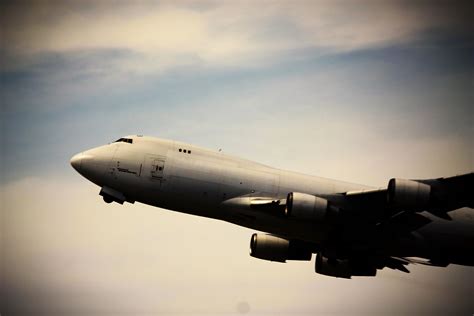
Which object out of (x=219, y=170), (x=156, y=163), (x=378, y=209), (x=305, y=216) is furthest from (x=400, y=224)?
(x=156, y=163)

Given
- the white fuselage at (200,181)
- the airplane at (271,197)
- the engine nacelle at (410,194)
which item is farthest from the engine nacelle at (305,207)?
the engine nacelle at (410,194)

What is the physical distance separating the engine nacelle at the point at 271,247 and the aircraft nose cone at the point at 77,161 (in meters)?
13.9

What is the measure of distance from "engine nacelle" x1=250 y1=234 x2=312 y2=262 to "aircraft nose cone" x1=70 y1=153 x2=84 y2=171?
13.9m

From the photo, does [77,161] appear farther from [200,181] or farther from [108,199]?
[200,181]

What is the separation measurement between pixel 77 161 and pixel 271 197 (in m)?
13.2

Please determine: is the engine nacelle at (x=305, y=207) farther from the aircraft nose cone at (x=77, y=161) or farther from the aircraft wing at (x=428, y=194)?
the aircraft nose cone at (x=77, y=161)

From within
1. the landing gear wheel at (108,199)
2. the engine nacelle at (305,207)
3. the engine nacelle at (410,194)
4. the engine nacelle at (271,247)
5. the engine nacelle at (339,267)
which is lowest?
the engine nacelle at (339,267)

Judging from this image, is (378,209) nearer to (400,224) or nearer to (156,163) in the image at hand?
(400,224)

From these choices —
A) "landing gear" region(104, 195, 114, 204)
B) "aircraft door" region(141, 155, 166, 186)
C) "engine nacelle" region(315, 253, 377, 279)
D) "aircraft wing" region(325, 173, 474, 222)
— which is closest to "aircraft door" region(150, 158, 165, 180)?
"aircraft door" region(141, 155, 166, 186)

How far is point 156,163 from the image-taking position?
59.1 metres

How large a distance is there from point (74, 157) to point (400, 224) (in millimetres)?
22158

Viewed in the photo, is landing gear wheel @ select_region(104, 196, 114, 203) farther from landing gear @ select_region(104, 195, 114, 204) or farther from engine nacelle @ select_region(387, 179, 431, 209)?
engine nacelle @ select_region(387, 179, 431, 209)

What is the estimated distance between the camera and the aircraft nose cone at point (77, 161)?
6081 cm

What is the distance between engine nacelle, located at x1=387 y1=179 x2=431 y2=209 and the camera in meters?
55.1
